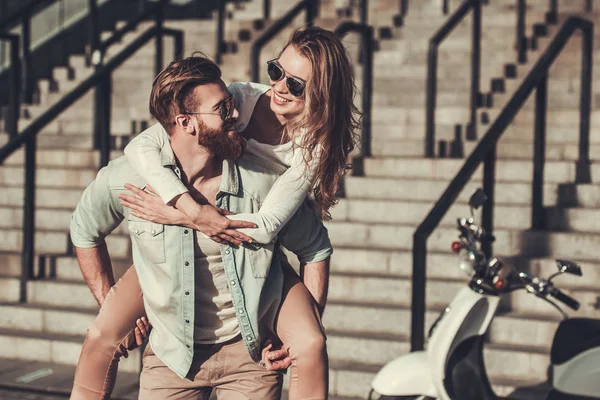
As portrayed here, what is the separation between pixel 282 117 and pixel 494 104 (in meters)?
5.84

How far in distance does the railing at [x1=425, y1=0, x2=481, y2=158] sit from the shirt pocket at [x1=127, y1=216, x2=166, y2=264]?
4930 millimetres

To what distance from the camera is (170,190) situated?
3.22 metres

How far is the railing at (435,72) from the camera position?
8.03 m

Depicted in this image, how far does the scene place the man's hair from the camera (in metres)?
3.21

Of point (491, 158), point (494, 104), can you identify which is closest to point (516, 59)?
point (494, 104)

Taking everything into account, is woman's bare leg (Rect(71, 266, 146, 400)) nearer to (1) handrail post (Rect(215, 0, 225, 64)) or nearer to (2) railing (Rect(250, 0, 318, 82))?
(2) railing (Rect(250, 0, 318, 82))

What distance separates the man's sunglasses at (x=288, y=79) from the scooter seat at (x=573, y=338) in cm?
212

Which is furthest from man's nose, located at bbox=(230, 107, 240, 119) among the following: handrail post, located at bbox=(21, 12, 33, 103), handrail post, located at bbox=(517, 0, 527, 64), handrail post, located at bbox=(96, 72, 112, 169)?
handrail post, located at bbox=(21, 12, 33, 103)

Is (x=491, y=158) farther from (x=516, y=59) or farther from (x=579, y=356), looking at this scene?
(x=516, y=59)

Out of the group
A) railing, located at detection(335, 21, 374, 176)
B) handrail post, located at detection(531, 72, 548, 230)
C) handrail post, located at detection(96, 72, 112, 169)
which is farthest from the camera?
railing, located at detection(335, 21, 374, 176)

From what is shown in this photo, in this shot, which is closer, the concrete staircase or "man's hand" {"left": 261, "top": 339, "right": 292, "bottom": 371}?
"man's hand" {"left": 261, "top": 339, "right": 292, "bottom": 371}

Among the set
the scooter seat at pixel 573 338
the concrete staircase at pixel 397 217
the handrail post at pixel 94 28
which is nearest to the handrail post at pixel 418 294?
the concrete staircase at pixel 397 217

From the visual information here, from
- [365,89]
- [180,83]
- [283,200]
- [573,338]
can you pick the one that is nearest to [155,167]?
[180,83]

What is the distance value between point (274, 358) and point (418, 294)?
7.80 feet
